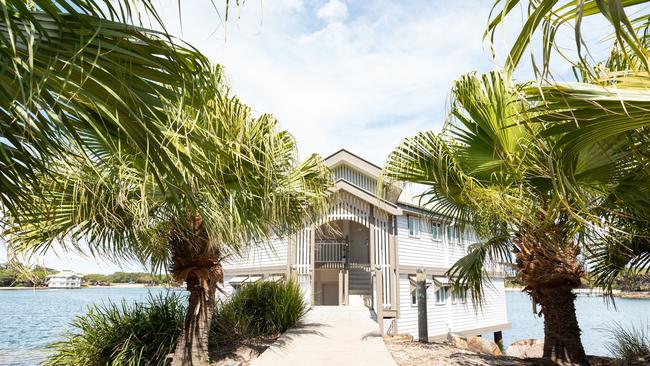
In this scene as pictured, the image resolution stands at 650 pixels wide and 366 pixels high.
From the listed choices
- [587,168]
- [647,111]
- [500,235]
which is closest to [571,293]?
[500,235]

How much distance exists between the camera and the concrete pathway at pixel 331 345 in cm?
684

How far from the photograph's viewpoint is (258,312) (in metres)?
11.3

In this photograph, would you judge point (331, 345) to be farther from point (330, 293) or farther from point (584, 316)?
point (584, 316)

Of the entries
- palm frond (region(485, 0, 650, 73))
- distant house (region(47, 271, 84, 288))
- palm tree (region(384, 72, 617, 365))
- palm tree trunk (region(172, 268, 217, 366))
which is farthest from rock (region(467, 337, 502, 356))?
palm frond (region(485, 0, 650, 73))

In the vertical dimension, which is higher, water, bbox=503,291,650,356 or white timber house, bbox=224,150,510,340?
white timber house, bbox=224,150,510,340

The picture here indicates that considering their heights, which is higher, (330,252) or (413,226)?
(413,226)

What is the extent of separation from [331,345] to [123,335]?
13.8ft

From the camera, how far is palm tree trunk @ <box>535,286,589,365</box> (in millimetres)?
6777

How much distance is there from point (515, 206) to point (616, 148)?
92.4 inches

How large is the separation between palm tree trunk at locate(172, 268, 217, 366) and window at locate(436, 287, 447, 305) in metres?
15.2

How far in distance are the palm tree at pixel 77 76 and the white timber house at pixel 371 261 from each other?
35.7ft

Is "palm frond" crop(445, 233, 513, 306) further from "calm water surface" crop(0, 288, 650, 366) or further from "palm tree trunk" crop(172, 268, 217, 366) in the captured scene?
"palm tree trunk" crop(172, 268, 217, 366)

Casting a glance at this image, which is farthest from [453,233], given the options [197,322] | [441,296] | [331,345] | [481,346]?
[441,296]

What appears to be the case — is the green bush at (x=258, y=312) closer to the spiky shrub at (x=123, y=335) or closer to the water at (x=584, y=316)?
the spiky shrub at (x=123, y=335)
